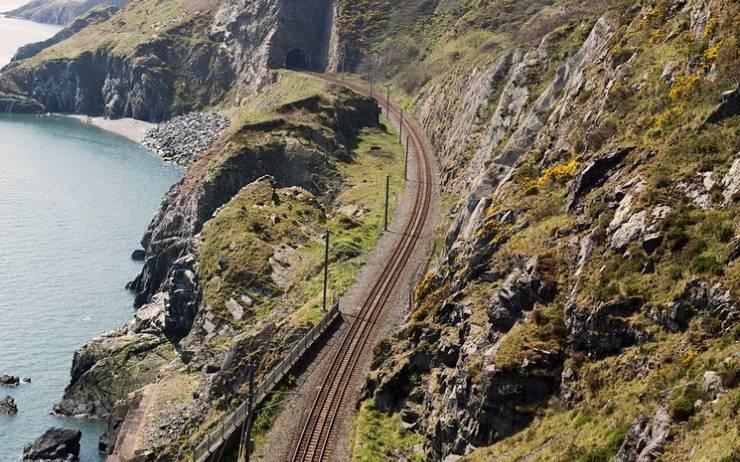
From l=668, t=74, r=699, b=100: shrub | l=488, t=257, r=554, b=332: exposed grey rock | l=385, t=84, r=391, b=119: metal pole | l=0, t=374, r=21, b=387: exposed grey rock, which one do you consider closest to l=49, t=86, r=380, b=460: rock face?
l=0, t=374, r=21, b=387: exposed grey rock

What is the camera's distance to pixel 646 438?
27.0 meters

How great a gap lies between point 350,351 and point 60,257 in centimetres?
7570

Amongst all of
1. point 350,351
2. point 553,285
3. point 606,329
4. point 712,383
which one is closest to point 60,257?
point 350,351

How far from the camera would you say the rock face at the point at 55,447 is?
68.5 meters

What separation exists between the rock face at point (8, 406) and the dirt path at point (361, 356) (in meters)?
36.7

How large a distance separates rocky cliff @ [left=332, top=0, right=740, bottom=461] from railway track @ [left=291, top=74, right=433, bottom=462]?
2.66m

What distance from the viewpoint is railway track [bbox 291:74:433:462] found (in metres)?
47.8

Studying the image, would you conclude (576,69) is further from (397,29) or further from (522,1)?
(397,29)

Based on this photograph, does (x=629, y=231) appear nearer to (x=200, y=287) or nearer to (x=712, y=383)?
(x=712, y=383)

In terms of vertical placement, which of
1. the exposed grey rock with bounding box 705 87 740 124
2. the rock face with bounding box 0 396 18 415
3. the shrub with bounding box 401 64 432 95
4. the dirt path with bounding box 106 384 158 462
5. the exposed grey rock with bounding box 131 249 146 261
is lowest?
the rock face with bounding box 0 396 18 415

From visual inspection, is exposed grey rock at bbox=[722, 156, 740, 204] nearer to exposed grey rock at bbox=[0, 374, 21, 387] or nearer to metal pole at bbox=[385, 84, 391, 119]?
exposed grey rock at bbox=[0, 374, 21, 387]

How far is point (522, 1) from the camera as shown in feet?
539

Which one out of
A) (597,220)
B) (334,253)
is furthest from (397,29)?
(597,220)

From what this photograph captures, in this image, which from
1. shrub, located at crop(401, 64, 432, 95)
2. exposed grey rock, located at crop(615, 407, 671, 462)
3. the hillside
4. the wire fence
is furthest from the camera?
shrub, located at crop(401, 64, 432, 95)
